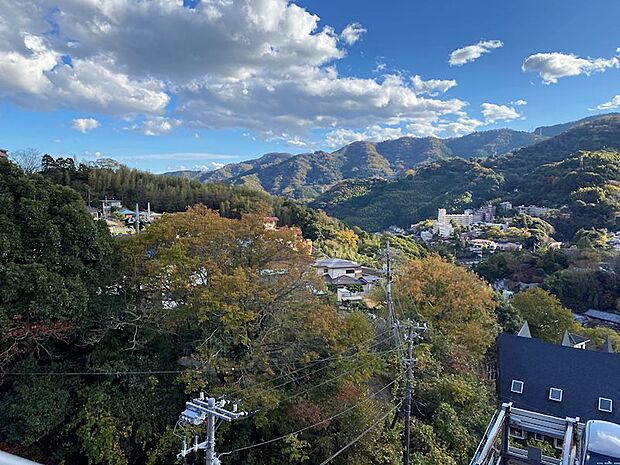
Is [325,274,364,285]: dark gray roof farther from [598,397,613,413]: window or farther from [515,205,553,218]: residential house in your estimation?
[515,205,553,218]: residential house

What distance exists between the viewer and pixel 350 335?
10.1 m

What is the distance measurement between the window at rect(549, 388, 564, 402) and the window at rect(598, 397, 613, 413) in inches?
37.1

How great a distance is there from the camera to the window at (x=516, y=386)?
491 inches

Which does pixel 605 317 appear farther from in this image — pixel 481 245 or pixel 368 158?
pixel 368 158

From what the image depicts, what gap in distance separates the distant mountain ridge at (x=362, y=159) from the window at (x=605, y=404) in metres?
115

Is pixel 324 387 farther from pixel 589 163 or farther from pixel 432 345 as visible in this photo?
pixel 589 163

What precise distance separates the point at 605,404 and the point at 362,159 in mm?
157965

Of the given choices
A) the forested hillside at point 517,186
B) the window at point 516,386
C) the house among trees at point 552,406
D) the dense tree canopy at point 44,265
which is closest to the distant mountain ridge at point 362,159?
the forested hillside at point 517,186

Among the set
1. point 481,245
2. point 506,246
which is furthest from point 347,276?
point 506,246

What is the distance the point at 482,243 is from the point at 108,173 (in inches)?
1608

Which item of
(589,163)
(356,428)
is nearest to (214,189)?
(356,428)

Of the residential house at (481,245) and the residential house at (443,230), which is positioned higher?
the residential house at (443,230)

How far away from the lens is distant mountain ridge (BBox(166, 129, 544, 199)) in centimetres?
14184

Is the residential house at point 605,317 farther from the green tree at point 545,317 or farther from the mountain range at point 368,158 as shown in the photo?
the mountain range at point 368,158
